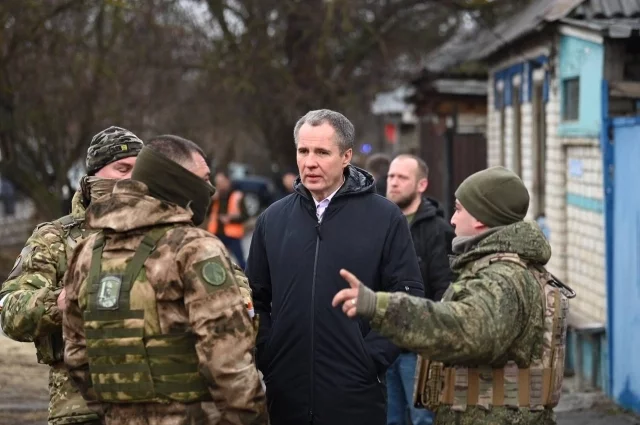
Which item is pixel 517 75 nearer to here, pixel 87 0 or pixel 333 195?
pixel 87 0

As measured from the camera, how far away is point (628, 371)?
8.21 m

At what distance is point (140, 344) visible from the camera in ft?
11.4

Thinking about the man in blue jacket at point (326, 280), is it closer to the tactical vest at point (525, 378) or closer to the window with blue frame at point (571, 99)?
the tactical vest at point (525, 378)

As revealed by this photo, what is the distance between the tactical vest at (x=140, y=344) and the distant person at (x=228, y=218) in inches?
443

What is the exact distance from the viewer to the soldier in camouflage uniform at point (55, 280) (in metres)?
4.06

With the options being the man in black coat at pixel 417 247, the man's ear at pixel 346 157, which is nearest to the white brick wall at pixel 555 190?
the man in black coat at pixel 417 247

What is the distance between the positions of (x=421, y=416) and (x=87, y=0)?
9.18m

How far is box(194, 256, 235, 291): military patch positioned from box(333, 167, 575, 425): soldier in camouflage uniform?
1.28 ft

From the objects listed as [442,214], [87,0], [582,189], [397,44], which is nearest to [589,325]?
[582,189]

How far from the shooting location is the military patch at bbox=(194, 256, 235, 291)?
3438 mm

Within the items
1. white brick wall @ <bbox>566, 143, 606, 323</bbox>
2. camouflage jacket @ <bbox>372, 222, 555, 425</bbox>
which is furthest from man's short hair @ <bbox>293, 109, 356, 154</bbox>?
white brick wall @ <bbox>566, 143, 606, 323</bbox>

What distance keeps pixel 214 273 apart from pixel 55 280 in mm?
1091

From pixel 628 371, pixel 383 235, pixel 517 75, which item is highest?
pixel 517 75

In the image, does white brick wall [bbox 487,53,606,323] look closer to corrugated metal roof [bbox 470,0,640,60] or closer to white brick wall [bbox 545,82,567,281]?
white brick wall [bbox 545,82,567,281]
